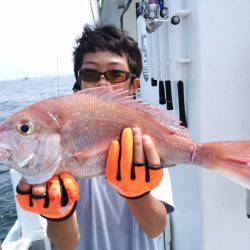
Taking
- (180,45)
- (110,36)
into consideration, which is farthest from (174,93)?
(110,36)

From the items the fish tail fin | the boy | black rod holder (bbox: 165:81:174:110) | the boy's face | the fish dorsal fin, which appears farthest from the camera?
black rod holder (bbox: 165:81:174:110)

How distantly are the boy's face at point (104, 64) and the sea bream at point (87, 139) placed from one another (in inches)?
15.4

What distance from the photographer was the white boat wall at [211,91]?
2.04 m

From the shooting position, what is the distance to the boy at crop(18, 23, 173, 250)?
1614mm

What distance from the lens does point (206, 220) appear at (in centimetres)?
222

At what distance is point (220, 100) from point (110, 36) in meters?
0.78

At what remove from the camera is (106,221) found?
179 centimetres

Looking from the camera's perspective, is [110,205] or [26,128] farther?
[110,205]

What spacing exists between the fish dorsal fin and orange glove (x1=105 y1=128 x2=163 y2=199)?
4.7 inches

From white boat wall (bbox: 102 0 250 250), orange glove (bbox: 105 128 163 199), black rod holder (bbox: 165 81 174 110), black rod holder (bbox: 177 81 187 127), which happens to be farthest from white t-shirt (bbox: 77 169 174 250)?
black rod holder (bbox: 165 81 174 110)

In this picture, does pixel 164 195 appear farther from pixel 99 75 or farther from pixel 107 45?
pixel 107 45

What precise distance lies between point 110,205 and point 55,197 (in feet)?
2.00

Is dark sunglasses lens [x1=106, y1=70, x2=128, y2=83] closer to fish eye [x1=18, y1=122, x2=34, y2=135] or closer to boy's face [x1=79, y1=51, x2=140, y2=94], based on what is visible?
boy's face [x1=79, y1=51, x2=140, y2=94]

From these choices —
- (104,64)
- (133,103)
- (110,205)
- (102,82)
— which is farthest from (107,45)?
(110,205)
